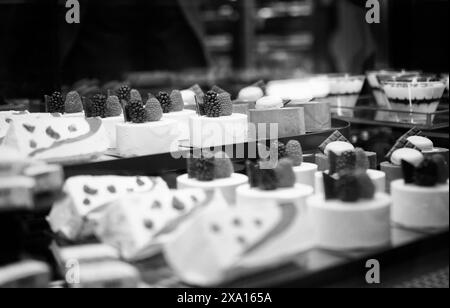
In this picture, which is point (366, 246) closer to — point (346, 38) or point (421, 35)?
point (421, 35)

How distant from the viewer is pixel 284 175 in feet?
6.05

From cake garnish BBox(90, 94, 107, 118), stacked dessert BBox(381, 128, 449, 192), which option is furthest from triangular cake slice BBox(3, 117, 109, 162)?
stacked dessert BBox(381, 128, 449, 192)

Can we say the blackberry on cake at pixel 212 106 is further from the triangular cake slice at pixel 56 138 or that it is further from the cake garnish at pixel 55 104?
the cake garnish at pixel 55 104

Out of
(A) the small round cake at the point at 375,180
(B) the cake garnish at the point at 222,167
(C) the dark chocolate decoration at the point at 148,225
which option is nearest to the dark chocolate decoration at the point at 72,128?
(B) the cake garnish at the point at 222,167

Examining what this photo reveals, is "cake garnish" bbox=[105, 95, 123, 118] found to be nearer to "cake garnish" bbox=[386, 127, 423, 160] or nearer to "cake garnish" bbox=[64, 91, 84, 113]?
"cake garnish" bbox=[64, 91, 84, 113]

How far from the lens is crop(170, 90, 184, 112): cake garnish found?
2693 mm

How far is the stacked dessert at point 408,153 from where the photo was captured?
1.92 m

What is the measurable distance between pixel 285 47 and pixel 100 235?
5.61 metres

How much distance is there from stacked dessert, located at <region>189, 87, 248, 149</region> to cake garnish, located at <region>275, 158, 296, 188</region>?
1.58 ft

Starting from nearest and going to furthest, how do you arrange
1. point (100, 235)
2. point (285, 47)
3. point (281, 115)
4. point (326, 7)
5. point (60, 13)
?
point (100, 235), point (281, 115), point (60, 13), point (326, 7), point (285, 47)

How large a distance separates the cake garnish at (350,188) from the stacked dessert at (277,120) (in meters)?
0.73

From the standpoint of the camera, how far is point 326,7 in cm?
627

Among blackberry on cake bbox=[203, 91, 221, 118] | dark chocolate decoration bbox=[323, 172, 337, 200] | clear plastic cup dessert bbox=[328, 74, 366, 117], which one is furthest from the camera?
clear plastic cup dessert bbox=[328, 74, 366, 117]
